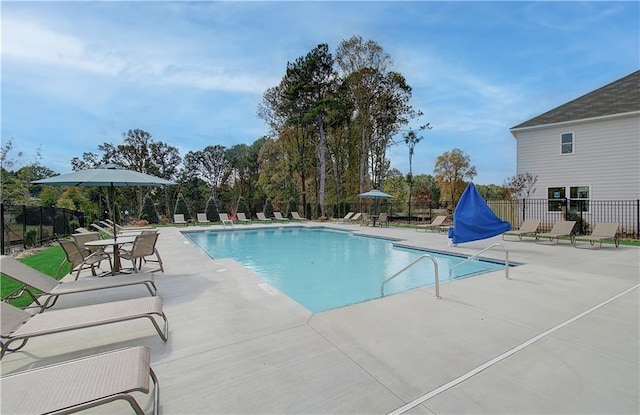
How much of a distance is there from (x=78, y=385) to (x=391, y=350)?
235 cm

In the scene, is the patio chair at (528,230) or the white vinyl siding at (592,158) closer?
the patio chair at (528,230)

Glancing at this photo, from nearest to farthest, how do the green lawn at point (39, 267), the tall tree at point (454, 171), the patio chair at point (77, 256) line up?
the green lawn at point (39, 267) → the patio chair at point (77, 256) → the tall tree at point (454, 171)

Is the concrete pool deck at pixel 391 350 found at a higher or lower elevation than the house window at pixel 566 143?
lower

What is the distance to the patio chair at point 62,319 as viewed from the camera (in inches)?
96.7

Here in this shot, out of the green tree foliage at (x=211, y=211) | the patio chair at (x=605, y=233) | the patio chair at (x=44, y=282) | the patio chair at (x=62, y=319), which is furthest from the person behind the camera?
the green tree foliage at (x=211, y=211)

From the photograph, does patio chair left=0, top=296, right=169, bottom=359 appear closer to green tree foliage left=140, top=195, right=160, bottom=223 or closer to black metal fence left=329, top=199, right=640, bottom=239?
black metal fence left=329, top=199, right=640, bottom=239

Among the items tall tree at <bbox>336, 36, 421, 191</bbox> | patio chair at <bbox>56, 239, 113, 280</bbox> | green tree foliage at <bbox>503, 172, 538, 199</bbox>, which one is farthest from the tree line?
patio chair at <bbox>56, 239, 113, 280</bbox>

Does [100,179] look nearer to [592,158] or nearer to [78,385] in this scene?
[78,385]

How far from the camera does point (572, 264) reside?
6.62m

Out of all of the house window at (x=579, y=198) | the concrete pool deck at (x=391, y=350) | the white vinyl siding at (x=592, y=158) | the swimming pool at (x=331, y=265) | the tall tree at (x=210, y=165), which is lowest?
the swimming pool at (x=331, y=265)

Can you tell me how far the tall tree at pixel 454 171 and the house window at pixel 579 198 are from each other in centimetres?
1804

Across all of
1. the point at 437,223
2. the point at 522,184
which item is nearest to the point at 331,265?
the point at 437,223

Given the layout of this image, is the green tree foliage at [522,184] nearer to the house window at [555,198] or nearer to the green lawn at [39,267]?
the house window at [555,198]

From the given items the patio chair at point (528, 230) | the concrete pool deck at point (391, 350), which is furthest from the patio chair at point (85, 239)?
the patio chair at point (528, 230)
